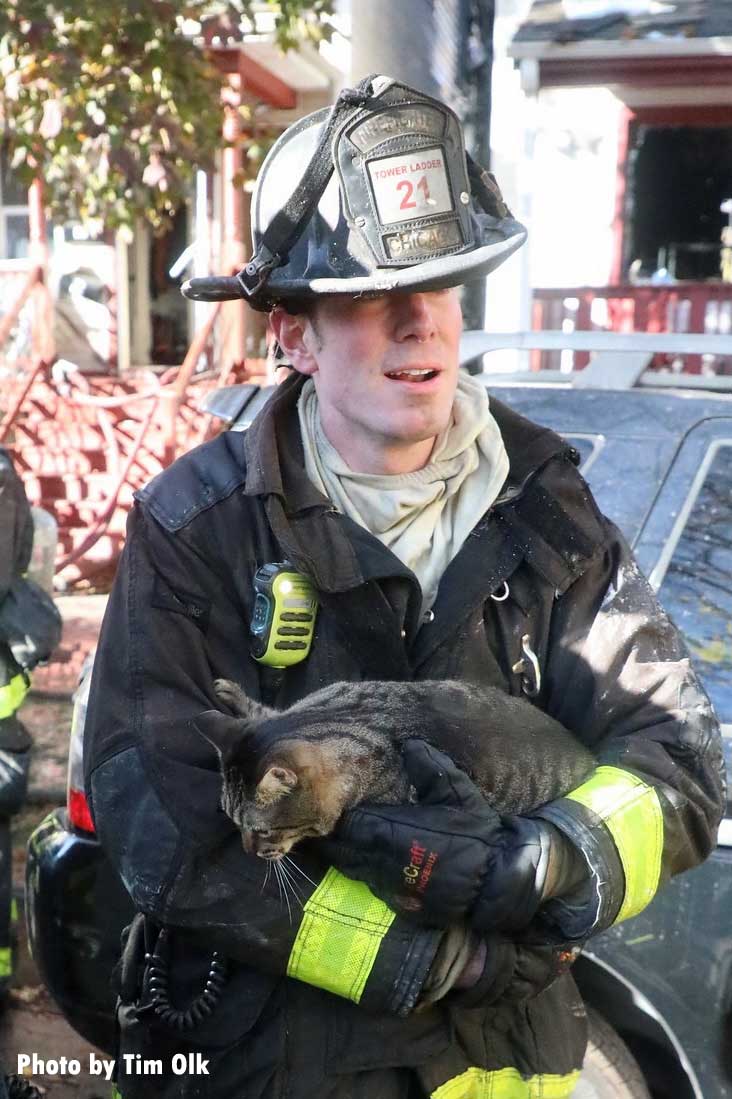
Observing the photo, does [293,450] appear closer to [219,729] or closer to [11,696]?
[219,729]

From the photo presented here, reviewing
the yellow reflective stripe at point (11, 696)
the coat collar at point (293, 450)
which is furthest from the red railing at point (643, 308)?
the coat collar at point (293, 450)

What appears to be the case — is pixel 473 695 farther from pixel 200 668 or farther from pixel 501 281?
pixel 501 281

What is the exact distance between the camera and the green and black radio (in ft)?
6.67

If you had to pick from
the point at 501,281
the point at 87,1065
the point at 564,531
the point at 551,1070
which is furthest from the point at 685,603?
the point at 501,281

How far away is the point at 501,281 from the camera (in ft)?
36.5

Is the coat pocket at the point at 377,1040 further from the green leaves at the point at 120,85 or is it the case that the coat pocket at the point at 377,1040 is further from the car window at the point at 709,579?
the green leaves at the point at 120,85

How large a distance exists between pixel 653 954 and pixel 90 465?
10.2 meters

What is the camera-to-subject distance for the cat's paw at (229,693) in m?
2.07

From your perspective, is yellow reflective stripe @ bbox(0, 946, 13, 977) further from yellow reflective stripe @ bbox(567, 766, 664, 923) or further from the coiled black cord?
yellow reflective stripe @ bbox(567, 766, 664, 923)

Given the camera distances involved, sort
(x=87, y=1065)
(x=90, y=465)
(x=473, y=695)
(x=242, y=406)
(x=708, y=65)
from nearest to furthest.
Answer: (x=473, y=695) → (x=242, y=406) → (x=87, y=1065) → (x=708, y=65) → (x=90, y=465)

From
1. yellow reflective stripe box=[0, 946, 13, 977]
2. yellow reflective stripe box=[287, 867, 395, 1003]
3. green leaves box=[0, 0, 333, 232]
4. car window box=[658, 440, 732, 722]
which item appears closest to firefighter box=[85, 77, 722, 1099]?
yellow reflective stripe box=[287, 867, 395, 1003]

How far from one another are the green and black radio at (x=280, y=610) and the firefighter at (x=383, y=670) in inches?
0.4

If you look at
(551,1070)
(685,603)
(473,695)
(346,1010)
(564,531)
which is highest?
(564,531)

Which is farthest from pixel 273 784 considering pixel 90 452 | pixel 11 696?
pixel 90 452
